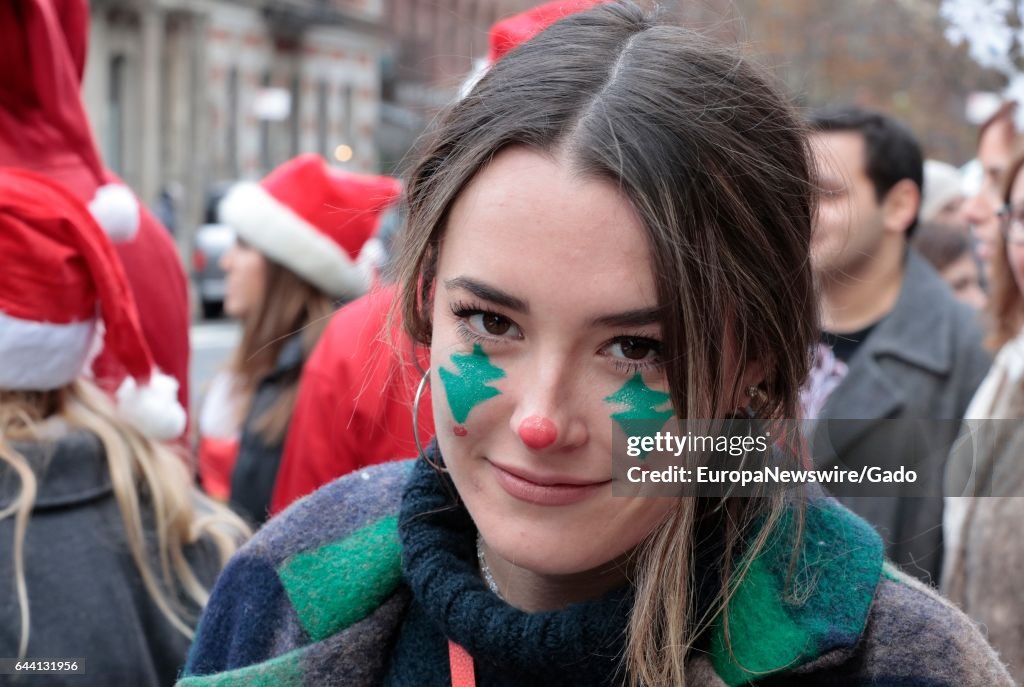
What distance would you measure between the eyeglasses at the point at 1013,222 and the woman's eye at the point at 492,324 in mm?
2008

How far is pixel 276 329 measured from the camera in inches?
188

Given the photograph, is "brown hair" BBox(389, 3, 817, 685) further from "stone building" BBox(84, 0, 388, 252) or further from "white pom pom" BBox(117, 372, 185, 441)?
"stone building" BBox(84, 0, 388, 252)

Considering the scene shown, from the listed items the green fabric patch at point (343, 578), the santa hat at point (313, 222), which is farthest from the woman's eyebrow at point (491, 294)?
the santa hat at point (313, 222)

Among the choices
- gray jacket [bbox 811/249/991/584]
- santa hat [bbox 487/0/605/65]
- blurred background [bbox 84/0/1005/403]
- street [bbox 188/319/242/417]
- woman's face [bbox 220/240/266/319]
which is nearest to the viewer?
santa hat [bbox 487/0/605/65]

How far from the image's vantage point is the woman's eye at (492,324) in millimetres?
1700

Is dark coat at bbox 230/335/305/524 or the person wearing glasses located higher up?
the person wearing glasses

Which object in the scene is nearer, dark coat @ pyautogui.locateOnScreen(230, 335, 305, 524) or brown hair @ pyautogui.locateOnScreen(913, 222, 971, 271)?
dark coat @ pyautogui.locateOnScreen(230, 335, 305, 524)

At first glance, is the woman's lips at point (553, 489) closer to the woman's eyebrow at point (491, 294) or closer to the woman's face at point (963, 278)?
the woman's eyebrow at point (491, 294)

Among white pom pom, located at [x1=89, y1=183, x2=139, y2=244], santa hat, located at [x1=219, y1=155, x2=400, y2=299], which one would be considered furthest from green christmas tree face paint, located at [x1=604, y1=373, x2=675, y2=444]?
santa hat, located at [x1=219, y1=155, x2=400, y2=299]

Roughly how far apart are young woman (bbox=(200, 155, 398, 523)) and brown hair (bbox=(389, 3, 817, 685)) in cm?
269

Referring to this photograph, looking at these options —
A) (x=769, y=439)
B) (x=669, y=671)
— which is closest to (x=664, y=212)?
(x=769, y=439)

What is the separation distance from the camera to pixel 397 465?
2184 mm

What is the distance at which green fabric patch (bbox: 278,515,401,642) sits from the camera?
6.27 ft

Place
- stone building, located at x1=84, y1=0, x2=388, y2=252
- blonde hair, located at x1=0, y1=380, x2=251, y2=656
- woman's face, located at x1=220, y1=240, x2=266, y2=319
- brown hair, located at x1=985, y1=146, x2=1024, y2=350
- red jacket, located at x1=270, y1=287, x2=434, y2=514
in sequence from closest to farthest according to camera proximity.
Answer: blonde hair, located at x1=0, y1=380, x2=251, y2=656 < red jacket, located at x1=270, y1=287, x2=434, y2=514 < brown hair, located at x1=985, y1=146, x2=1024, y2=350 < woman's face, located at x1=220, y1=240, x2=266, y2=319 < stone building, located at x1=84, y1=0, x2=388, y2=252
